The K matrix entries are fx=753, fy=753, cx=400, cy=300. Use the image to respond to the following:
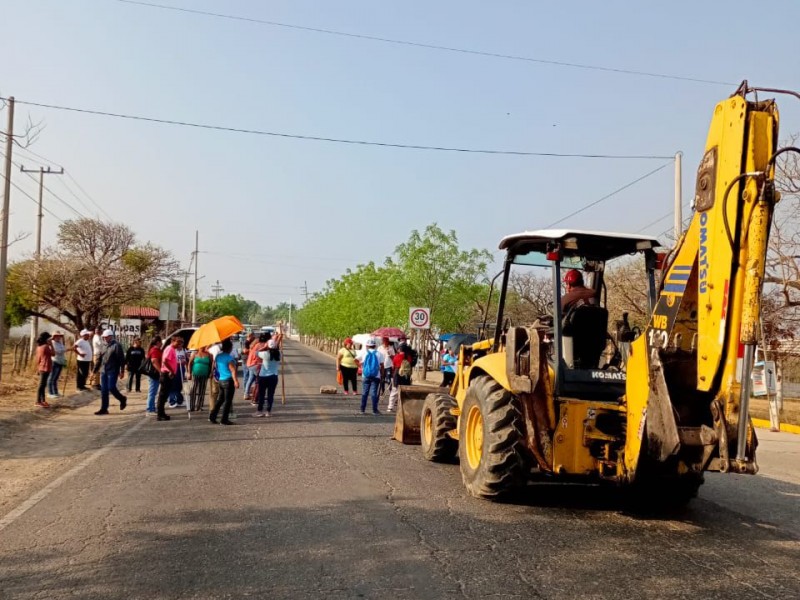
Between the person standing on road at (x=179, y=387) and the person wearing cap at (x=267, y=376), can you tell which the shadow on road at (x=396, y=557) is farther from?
the person standing on road at (x=179, y=387)

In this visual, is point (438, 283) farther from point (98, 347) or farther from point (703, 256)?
point (703, 256)

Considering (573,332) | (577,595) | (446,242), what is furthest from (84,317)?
(577,595)

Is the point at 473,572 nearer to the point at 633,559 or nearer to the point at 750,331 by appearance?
the point at 633,559

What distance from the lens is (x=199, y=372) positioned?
15.8 meters

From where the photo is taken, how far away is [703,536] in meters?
6.36

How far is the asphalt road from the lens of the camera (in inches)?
194

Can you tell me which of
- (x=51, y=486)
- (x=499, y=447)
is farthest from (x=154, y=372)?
(x=499, y=447)

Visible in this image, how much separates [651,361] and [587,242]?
1.90 m

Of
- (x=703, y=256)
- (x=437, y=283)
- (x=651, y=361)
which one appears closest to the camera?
(x=703, y=256)

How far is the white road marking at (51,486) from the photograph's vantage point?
6.80 metres

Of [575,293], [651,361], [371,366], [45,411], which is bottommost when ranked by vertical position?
[45,411]

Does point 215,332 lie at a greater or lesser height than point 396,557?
greater

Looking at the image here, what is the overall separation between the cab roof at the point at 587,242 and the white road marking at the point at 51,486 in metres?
5.55

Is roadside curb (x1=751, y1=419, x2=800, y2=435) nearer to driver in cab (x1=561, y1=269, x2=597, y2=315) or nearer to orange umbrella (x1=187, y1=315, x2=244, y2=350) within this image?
driver in cab (x1=561, y1=269, x2=597, y2=315)
